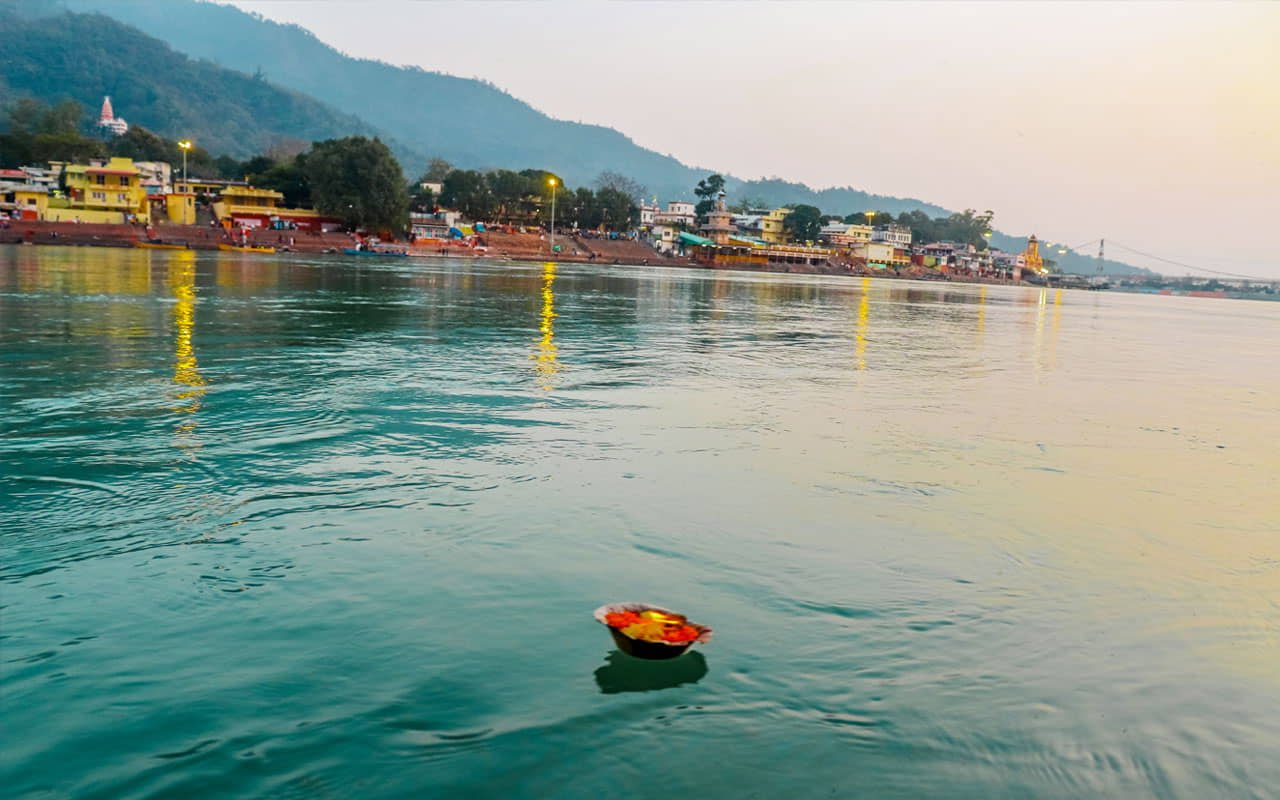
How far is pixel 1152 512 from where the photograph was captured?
7.86m

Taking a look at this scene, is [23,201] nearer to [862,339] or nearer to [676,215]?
[862,339]

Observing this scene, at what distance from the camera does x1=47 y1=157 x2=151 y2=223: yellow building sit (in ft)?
249

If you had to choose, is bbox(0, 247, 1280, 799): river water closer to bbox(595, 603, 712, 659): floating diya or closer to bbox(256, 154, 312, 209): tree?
bbox(595, 603, 712, 659): floating diya

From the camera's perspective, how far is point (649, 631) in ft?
14.1

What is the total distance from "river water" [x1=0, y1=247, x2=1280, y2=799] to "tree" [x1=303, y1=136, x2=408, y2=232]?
69094 mm

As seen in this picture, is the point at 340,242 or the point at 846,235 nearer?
the point at 340,242

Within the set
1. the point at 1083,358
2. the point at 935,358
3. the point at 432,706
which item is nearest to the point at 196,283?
the point at 935,358

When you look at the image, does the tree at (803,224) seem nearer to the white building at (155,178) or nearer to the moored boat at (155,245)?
the white building at (155,178)

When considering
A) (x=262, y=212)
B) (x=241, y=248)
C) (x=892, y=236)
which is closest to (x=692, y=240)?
(x=892, y=236)

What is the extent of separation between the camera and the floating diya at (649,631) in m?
4.23

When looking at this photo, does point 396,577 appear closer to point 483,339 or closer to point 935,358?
point 483,339

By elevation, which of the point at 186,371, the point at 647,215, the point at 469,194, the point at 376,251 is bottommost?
the point at 186,371

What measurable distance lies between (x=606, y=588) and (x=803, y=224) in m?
137

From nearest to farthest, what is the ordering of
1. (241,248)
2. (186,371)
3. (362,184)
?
(186,371)
(241,248)
(362,184)
